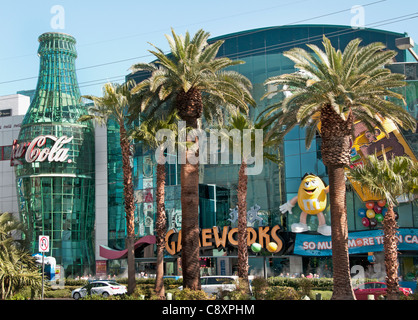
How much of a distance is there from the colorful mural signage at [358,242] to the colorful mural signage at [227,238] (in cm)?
188

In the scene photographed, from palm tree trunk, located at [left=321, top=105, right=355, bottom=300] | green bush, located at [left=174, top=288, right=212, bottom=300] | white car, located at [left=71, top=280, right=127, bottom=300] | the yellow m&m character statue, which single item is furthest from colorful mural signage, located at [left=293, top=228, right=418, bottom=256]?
green bush, located at [left=174, top=288, right=212, bottom=300]

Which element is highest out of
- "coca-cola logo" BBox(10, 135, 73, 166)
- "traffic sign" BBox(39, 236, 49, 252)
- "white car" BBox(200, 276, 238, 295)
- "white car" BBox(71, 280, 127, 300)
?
"coca-cola logo" BBox(10, 135, 73, 166)

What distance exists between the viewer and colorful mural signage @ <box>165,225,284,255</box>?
46875mm

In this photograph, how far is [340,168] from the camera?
27.3 meters

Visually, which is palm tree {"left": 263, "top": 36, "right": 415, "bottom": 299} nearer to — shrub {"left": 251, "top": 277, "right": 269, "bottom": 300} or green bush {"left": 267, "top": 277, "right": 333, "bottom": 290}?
shrub {"left": 251, "top": 277, "right": 269, "bottom": 300}

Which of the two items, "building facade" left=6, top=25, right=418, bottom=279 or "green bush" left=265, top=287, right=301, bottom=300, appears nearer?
"green bush" left=265, top=287, right=301, bottom=300

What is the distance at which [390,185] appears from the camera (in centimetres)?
2898

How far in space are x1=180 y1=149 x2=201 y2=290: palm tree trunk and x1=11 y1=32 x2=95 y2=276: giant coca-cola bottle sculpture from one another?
126 ft

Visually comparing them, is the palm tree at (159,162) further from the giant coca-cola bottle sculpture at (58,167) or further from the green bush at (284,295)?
the giant coca-cola bottle sculpture at (58,167)

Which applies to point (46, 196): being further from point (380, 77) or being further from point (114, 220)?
point (380, 77)

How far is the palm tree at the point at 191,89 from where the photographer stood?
1171 inches

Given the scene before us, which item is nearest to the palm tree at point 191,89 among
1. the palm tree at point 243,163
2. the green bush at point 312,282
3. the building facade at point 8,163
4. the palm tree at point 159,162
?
the palm tree at point 159,162

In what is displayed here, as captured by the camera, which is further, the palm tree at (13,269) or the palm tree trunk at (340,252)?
the palm tree at (13,269)
